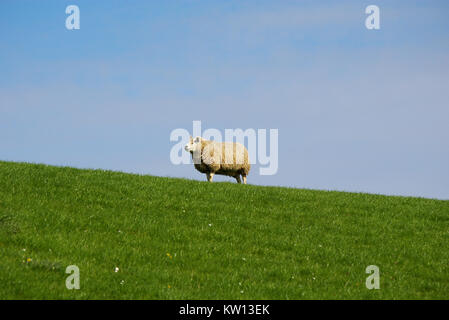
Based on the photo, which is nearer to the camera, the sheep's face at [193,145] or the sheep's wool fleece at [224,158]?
the sheep's face at [193,145]

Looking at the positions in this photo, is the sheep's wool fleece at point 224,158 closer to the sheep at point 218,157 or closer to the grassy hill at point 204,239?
the sheep at point 218,157

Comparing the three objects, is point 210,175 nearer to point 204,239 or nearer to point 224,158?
point 224,158

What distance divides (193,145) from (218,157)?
1491 mm

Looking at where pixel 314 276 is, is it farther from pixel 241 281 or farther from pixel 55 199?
pixel 55 199

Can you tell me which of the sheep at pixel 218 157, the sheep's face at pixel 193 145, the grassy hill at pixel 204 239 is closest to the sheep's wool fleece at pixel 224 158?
the sheep at pixel 218 157

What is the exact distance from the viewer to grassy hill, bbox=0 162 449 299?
39.9ft

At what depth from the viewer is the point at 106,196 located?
63.5 feet

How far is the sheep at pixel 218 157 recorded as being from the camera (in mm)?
28109

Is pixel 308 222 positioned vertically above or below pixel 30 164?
below

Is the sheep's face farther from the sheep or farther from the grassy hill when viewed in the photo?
the grassy hill

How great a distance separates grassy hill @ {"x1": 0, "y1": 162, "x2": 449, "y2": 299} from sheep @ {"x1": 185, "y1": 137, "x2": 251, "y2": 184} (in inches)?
→ 216

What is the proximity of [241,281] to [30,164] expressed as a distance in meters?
14.5
